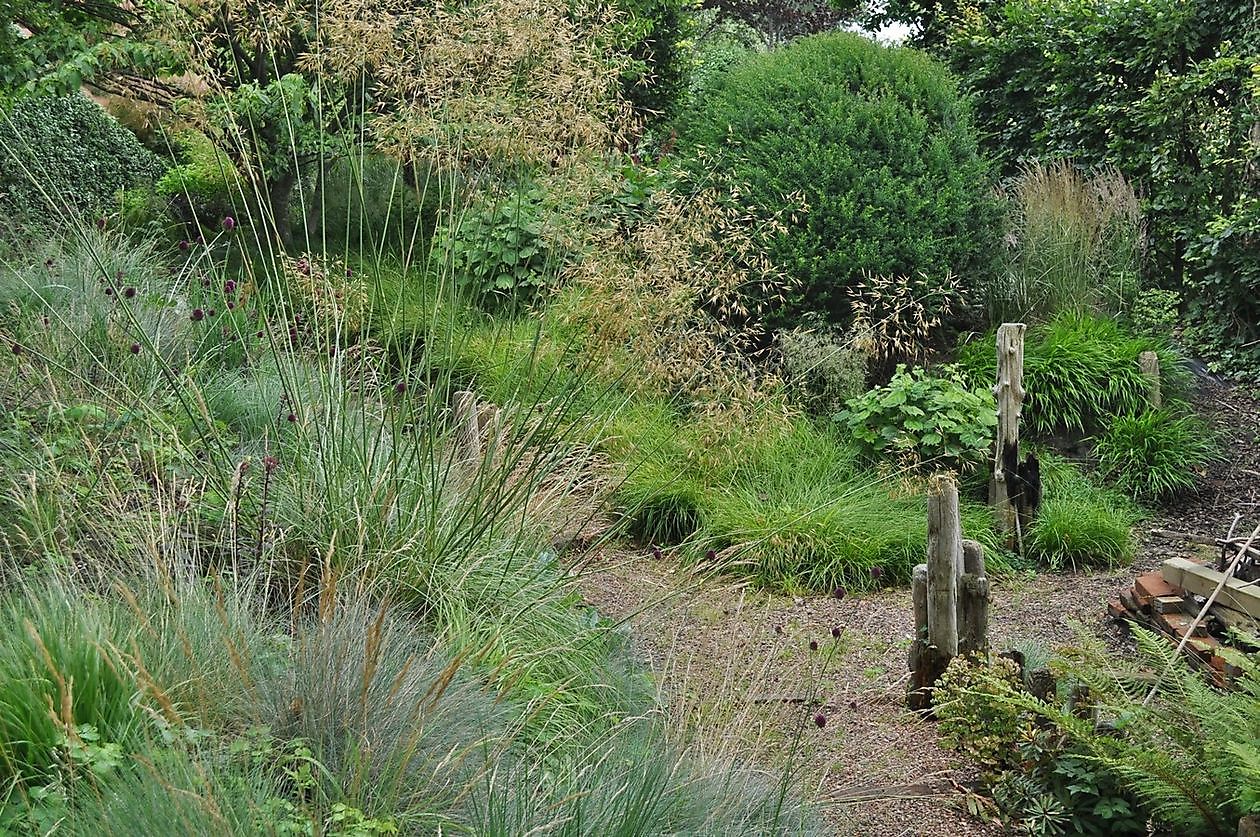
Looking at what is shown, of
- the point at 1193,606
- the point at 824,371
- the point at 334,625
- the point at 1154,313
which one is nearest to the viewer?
the point at 334,625

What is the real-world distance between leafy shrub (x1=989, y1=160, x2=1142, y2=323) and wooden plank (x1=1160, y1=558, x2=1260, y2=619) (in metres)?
3.00

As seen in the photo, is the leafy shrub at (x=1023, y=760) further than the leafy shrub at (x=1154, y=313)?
No

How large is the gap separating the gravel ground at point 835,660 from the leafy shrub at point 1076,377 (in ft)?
2.69

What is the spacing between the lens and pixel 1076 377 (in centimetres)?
700

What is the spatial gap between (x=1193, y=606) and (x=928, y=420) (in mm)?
1752

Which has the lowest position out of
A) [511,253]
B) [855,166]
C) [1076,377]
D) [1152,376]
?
[511,253]

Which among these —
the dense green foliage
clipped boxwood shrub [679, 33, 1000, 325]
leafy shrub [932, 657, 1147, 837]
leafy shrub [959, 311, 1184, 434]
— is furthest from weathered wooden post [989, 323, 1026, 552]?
the dense green foliage

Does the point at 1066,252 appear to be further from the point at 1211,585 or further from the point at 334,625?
the point at 334,625

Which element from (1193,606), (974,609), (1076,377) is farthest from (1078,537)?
(974,609)

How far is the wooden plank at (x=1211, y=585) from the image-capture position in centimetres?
461

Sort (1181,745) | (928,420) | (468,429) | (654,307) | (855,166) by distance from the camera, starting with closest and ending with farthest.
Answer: (1181,745), (654,307), (468,429), (928,420), (855,166)

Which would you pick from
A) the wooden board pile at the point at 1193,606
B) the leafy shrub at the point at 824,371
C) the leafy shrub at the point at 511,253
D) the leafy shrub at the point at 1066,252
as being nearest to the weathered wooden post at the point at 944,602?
the wooden board pile at the point at 1193,606

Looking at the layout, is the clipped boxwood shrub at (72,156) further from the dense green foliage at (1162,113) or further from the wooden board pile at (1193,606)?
the dense green foliage at (1162,113)

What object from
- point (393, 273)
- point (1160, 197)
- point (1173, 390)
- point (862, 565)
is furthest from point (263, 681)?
point (1160, 197)
